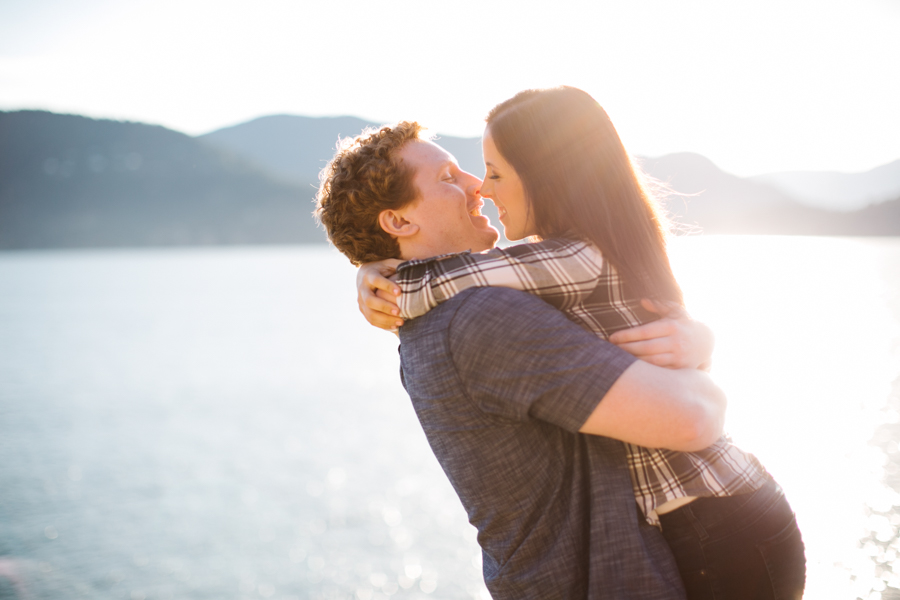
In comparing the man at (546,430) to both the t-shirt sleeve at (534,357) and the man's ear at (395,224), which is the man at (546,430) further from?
the man's ear at (395,224)

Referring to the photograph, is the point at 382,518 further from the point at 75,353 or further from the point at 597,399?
the point at 75,353

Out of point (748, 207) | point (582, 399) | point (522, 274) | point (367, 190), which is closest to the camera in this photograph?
point (582, 399)

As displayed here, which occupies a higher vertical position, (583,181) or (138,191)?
(138,191)

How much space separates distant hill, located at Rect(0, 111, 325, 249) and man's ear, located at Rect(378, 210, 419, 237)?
113 meters

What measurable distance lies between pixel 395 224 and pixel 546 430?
81 centimetres

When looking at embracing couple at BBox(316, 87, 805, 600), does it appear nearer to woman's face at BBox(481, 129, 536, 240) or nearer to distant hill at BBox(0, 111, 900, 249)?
woman's face at BBox(481, 129, 536, 240)

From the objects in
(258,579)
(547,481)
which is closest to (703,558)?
(547,481)

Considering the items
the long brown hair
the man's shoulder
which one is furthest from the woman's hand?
the long brown hair

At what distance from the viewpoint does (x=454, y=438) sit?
139 centimetres

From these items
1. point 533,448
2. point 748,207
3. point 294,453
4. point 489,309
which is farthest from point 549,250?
point 748,207

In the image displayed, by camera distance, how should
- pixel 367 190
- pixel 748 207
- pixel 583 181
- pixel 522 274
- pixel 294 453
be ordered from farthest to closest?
pixel 748 207 → pixel 294 453 → pixel 367 190 → pixel 583 181 → pixel 522 274

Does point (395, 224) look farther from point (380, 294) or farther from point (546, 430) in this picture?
point (546, 430)

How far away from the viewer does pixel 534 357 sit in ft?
3.95

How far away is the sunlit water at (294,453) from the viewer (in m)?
25.4
